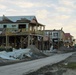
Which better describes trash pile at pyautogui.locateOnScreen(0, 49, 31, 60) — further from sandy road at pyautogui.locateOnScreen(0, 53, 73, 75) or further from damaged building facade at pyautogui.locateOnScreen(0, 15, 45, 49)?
damaged building facade at pyautogui.locateOnScreen(0, 15, 45, 49)

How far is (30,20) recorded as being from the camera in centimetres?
7425

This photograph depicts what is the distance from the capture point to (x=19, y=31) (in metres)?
70.6

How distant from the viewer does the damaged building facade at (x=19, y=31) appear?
232 feet

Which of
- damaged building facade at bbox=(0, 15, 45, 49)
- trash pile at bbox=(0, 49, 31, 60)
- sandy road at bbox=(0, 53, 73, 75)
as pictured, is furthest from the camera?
damaged building facade at bbox=(0, 15, 45, 49)

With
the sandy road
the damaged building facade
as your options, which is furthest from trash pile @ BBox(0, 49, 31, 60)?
the damaged building facade

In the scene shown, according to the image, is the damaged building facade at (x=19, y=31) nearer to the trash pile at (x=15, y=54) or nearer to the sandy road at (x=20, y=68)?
the trash pile at (x=15, y=54)

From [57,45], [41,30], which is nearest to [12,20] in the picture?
[41,30]

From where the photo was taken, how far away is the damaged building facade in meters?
70.6

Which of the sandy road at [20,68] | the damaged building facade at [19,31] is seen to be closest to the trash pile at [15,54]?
the sandy road at [20,68]

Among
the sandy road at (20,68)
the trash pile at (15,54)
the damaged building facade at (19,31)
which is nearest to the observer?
the sandy road at (20,68)

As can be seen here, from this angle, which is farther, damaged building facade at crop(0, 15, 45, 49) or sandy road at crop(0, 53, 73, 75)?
damaged building facade at crop(0, 15, 45, 49)

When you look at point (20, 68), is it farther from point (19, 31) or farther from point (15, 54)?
point (19, 31)

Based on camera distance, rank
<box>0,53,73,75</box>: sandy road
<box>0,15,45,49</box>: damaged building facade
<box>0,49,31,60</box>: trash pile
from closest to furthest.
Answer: <box>0,53,73,75</box>: sandy road < <box>0,49,31,60</box>: trash pile < <box>0,15,45,49</box>: damaged building facade

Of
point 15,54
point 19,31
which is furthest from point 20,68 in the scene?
point 19,31
